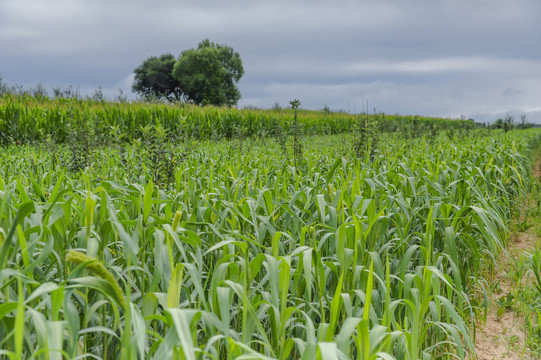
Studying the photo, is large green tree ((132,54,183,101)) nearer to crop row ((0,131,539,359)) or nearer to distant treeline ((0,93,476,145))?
distant treeline ((0,93,476,145))

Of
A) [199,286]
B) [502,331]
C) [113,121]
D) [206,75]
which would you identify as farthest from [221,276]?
[206,75]

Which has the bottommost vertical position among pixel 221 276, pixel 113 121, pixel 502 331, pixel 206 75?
pixel 502 331

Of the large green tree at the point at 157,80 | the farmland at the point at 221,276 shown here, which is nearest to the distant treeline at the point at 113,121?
the farmland at the point at 221,276

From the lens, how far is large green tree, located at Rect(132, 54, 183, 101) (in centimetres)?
5009

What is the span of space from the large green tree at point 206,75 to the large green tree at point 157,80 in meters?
4.34

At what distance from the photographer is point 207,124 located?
46.7 feet

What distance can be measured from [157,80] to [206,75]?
8.95 m

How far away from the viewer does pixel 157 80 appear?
50156 mm

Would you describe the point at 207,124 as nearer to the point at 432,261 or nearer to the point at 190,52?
the point at 432,261

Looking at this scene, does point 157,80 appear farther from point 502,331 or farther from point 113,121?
point 502,331

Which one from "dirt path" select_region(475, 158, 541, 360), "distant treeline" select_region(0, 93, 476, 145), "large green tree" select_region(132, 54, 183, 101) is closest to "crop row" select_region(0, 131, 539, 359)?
"dirt path" select_region(475, 158, 541, 360)

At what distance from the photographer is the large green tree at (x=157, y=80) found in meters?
50.1

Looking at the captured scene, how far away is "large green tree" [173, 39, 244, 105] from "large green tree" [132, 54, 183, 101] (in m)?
4.34

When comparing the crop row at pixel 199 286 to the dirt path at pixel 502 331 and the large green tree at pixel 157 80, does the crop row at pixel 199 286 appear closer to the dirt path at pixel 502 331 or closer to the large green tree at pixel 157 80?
the dirt path at pixel 502 331
